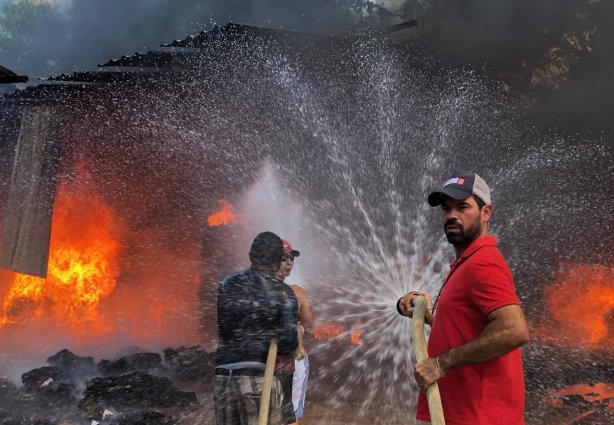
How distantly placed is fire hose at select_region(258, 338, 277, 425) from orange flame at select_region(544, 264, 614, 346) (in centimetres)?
1167

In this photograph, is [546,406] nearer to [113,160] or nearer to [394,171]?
[394,171]

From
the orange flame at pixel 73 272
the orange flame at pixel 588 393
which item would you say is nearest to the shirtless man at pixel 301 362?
the orange flame at pixel 588 393

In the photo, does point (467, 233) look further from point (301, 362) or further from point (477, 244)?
point (301, 362)

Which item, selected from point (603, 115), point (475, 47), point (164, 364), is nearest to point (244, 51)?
point (475, 47)

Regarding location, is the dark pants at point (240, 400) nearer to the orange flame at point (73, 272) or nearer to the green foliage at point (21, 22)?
the orange flame at point (73, 272)

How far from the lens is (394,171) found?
1301cm

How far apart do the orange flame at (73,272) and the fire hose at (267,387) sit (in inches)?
404

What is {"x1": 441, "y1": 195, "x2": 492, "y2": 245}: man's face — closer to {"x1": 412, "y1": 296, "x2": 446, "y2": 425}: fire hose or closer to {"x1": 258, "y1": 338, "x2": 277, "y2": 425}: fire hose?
{"x1": 412, "y1": 296, "x2": 446, "y2": 425}: fire hose

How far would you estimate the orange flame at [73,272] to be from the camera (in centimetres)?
1222

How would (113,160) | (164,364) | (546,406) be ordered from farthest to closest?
(113,160) → (164,364) → (546,406)

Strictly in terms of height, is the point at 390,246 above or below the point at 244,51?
below

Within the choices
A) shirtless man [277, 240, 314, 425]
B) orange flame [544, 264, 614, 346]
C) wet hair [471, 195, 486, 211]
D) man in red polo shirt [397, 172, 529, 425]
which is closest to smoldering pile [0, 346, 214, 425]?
shirtless man [277, 240, 314, 425]

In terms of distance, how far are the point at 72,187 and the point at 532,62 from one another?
12.1 meters

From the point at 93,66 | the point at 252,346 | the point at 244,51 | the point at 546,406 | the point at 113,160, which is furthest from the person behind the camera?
the point at 93,66
